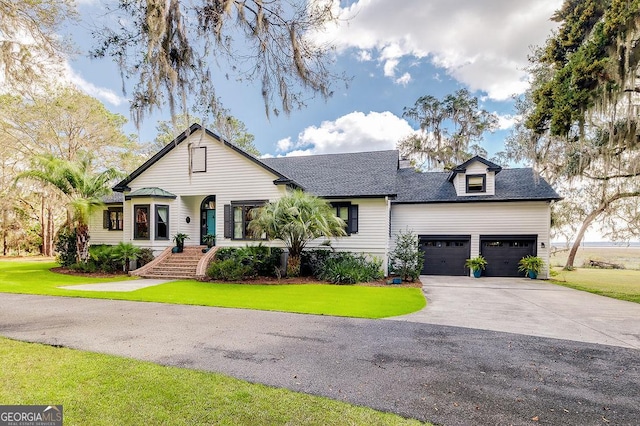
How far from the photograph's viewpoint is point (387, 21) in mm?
7848

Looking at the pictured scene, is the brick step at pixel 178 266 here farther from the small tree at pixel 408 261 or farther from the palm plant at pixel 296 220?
the small tree at pixel 408 261

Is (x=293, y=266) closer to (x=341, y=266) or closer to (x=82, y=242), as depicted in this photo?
(x=341, y=266)

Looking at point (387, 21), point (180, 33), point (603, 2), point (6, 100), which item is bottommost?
point (180, 33)

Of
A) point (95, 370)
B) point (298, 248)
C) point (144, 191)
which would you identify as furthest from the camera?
point (144, 191)

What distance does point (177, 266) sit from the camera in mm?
13719

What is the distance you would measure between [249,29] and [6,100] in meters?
23.9

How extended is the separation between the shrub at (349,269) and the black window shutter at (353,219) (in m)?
1.13

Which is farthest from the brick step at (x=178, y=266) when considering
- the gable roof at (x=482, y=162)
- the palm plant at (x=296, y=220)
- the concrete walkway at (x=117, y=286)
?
the gable roof at (x=482, y=162)

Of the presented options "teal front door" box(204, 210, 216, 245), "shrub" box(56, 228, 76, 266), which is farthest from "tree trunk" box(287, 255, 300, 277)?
Answer: "shrub" box(56, 228, 76, 266)

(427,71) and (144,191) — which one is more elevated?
(427,71)

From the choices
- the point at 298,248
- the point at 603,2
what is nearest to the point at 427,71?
the point at 603,2

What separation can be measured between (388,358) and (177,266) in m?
11.9

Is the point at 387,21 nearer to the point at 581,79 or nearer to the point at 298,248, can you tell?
the point at 581,79

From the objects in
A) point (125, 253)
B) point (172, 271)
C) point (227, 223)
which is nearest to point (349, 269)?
point (227, 223)
